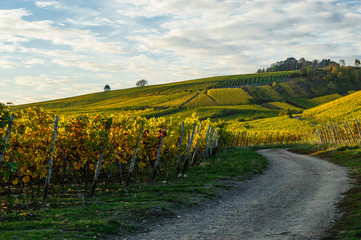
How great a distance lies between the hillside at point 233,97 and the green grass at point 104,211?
88.3m

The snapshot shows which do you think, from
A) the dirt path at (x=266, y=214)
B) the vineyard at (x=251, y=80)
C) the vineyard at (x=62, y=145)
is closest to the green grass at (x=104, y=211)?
the dirt path at (x=266, y=214)

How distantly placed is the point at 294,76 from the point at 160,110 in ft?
320

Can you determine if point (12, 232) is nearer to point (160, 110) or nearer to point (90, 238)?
point (90, 238)

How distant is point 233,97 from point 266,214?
131m

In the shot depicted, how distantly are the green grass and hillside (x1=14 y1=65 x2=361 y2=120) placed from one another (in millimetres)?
88269

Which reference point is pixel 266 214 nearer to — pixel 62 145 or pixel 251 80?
pixel 62 145

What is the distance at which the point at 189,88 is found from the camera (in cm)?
16400

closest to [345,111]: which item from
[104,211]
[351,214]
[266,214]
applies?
[351,214]

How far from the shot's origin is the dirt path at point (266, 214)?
30.4ft

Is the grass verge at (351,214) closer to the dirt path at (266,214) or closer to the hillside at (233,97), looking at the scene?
the dirt path at (266,214)

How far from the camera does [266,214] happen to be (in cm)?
1142

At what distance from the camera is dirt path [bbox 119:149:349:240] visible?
9.26 m

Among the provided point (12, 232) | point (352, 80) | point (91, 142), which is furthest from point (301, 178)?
point (352, 80)

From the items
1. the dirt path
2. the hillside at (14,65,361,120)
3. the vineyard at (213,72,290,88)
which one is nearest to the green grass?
the dirt path
